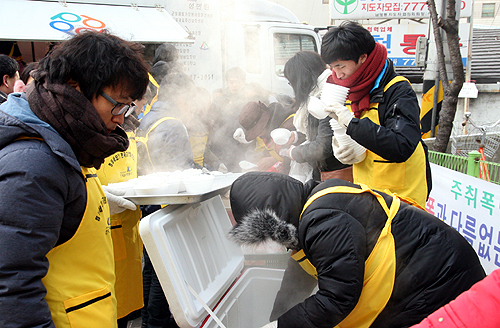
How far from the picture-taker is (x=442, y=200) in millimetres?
2963

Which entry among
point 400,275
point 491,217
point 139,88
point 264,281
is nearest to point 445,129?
point 491,217

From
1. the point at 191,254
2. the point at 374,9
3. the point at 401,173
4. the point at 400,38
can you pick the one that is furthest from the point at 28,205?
the point at 400,38

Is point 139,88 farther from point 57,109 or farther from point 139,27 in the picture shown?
point 139,27

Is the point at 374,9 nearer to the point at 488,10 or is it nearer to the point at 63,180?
the point at 63,180

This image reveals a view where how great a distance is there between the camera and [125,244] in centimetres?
211

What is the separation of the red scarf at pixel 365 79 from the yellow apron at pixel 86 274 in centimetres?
148

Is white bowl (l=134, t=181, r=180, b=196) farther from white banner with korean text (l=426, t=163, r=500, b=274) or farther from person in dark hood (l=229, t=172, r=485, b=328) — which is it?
white banner with korean text (l=426, t=163, r=500, b=274)

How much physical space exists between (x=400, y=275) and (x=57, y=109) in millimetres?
1298

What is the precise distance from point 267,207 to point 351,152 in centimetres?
84

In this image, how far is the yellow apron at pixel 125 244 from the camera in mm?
2035

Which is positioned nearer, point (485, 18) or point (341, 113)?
point (341, 113)

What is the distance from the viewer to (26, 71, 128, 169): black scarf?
1.07m

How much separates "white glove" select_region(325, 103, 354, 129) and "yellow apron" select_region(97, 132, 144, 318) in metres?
1.19

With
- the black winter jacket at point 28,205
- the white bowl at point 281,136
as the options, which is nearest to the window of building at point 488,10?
the white bowl at point 281,136
